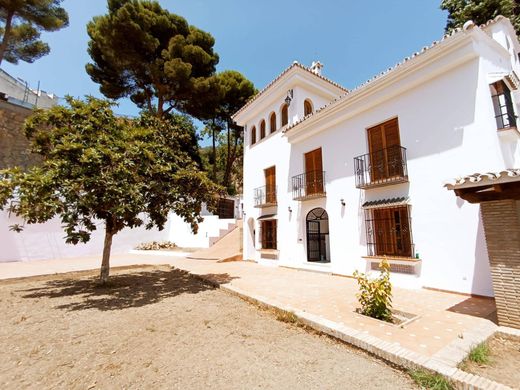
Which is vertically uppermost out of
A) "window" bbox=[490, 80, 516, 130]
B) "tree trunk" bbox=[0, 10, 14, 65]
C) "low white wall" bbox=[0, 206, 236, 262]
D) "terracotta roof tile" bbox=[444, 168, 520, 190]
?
"tree trunk" bbox=[0, 10, 14, 65]

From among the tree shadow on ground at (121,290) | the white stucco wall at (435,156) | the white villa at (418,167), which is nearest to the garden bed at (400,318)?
the white villa at (418,167)

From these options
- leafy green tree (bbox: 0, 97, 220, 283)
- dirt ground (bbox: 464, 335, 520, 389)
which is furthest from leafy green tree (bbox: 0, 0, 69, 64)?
dirt ground (bbox: 464, 335, 520, 389)

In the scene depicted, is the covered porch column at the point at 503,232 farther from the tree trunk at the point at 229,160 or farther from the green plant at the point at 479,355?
the tree trunk at the point at 229,160

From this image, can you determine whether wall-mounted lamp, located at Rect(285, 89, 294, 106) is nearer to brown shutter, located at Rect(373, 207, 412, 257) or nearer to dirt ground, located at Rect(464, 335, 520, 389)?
brown shutter, located at Rect(373, 207, 412, 257)

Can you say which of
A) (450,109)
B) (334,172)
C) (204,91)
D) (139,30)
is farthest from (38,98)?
(450,109)

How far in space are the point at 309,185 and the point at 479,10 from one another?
541 inches

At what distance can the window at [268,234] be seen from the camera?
1330 cm

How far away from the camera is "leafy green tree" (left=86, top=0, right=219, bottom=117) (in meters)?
19.0

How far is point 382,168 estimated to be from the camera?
8.57 meters

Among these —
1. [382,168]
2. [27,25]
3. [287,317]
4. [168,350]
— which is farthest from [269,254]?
[27,25]

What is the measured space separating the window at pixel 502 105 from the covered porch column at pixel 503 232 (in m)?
3.59

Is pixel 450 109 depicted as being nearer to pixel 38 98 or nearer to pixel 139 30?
pixel 139 30

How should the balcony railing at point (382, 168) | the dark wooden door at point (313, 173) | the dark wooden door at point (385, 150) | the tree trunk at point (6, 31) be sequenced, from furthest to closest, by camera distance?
1. the tree trunk at point (6, 31)
2. the dark wooden door at point (313, 173)
3. the dark wooden door at point (385, 150)
4. the balcony railing at point (382, 168)

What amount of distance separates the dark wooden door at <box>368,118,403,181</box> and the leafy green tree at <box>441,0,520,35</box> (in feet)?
37.2
